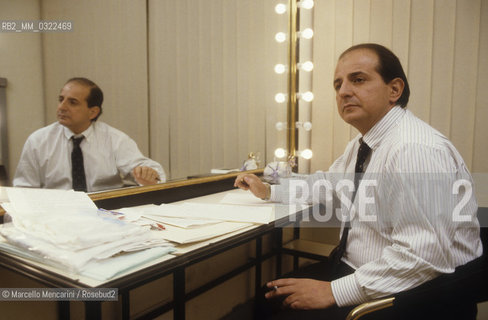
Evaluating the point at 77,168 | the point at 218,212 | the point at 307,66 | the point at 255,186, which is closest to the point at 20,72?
the point at 77,168

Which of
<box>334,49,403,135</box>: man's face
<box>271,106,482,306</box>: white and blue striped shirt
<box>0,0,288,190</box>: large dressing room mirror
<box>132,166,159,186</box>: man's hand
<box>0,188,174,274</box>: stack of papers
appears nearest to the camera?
<box>0,188,174,274</box>: stack of papers

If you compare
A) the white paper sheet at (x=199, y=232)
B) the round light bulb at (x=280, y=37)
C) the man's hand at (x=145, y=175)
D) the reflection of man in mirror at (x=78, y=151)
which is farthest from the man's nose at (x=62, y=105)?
the round light bulb at (x=280, y=37)

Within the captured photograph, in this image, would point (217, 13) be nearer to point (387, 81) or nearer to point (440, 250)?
point (387, 81)

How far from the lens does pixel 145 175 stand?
1605 millimetres

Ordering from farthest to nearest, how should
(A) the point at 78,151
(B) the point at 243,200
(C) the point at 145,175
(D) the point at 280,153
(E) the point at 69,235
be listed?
(D) the point at 280,153 < (B) the point at 243,200 < (C) the point at 145,175 < (A) the point at 78,151 < (E) the point at 69,235

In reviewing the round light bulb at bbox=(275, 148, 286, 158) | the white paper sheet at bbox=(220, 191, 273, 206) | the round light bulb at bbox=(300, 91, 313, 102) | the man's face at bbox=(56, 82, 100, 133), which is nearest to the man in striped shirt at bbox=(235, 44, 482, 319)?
the white paper sheet at bbox=(220, 191, 273, 206)

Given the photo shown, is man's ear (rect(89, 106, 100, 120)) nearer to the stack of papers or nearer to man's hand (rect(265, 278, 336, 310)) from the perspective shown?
the stack of papers

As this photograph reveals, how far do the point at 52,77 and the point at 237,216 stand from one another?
81cm

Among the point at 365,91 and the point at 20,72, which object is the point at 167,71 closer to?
the point at 20,72

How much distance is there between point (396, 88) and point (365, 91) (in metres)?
0.12

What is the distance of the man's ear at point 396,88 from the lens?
1.28 metres

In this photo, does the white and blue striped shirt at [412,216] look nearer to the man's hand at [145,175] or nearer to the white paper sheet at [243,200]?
Answer: the white paper sheet at [243,200]

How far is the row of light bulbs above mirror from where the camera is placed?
7.93ft

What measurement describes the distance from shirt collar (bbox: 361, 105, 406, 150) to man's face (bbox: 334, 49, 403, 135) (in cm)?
4
